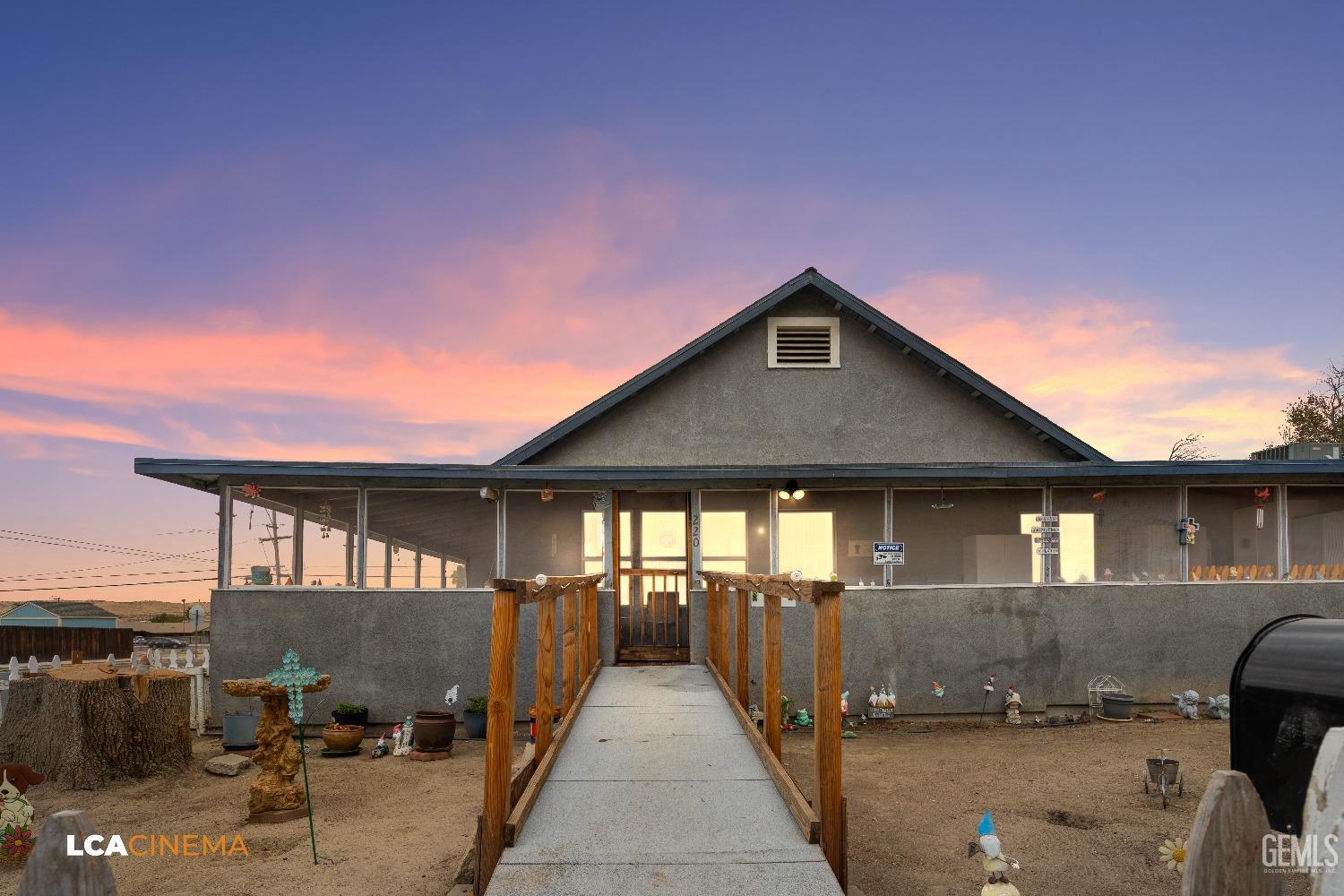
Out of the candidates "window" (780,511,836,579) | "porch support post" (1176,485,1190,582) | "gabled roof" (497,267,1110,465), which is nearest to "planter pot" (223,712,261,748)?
"gabled roof" (497,267,1110,465)

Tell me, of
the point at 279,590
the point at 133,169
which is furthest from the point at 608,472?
the point at 133,169

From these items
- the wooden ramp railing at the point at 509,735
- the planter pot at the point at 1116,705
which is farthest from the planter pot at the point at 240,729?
the planter pot at the point at 1116,705

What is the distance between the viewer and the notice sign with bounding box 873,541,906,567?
1213 centimetres

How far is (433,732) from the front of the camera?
1029cm

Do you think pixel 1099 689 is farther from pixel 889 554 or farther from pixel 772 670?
pixel 772 670

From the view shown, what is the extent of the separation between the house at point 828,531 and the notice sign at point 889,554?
3 centimetres

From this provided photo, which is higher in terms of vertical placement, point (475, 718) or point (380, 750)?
point (475, 718)

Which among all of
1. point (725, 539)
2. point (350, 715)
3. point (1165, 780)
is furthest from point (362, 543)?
point (1165, 780)

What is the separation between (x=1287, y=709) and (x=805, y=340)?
951 cm

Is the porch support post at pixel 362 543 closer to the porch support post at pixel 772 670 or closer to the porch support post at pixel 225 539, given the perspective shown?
the porch support post at pixel 225 539

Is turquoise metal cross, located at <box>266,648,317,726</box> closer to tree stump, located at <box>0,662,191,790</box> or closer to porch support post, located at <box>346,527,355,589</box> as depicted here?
tree stump, located at <box>0,662,191,790</box>

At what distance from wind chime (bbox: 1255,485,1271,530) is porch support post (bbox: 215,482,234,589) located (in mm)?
15299

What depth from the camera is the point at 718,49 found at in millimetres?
14906

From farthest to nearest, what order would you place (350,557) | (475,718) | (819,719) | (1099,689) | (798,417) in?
(798,417)
(350,557)
(1099,689)
(475,718)
(819,719)
